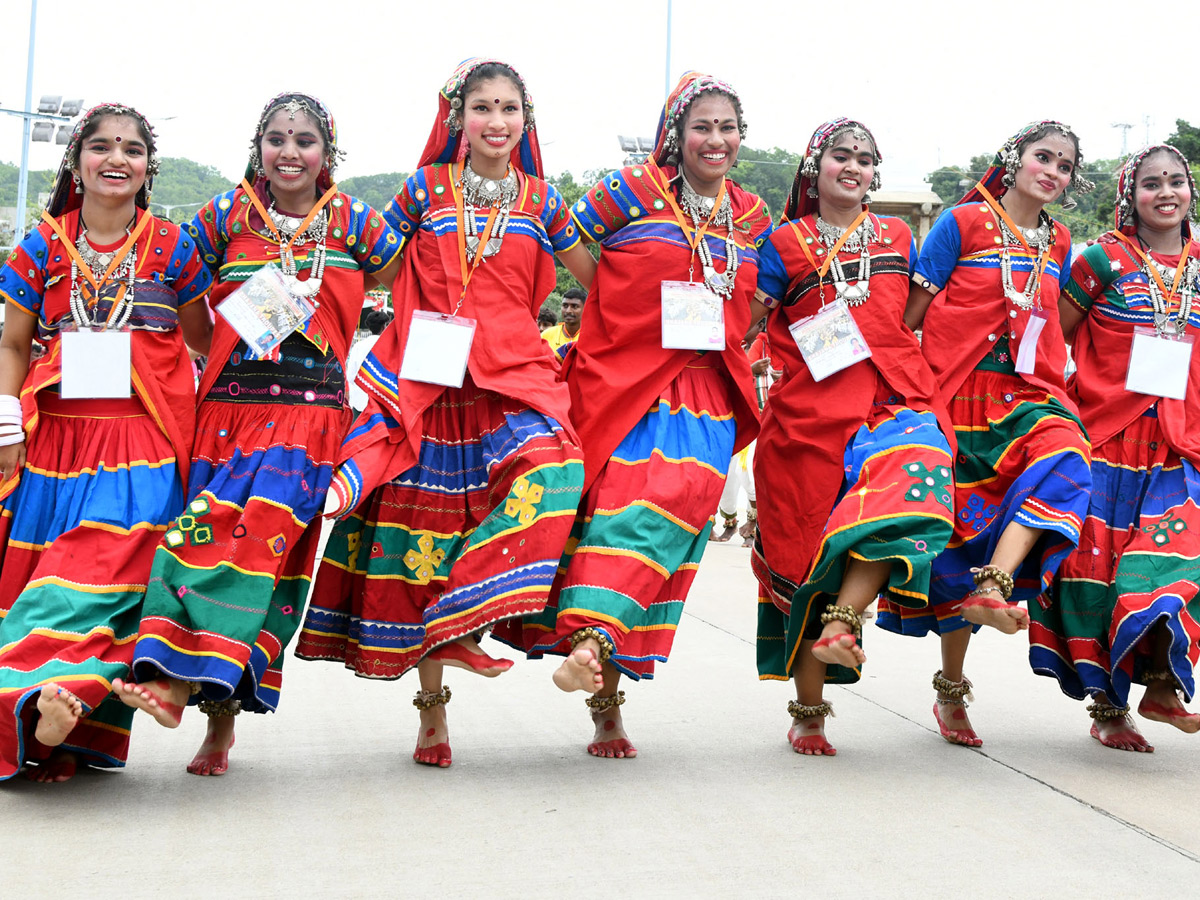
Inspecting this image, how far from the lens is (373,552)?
3873mm

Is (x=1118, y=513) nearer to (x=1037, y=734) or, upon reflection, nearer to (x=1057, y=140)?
(x=1037, y=734)

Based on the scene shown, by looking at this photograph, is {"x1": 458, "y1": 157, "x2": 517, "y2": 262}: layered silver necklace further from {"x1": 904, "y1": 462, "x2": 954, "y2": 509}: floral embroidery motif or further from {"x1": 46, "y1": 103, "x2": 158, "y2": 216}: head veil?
{"x1": 904, "y1": 462, "x2": 954, "y2": 509}: floral embroidery motif

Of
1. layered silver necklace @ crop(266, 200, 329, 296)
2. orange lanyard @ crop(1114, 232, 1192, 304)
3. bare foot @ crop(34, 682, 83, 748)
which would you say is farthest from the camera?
orange lanyard @ crop(1114, 232, 1192, 304)

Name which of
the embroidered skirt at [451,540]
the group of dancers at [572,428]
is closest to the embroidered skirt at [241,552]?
the group of dancers at [572,428]

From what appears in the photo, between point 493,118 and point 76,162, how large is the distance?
1.24m

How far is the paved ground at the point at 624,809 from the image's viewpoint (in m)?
2.82

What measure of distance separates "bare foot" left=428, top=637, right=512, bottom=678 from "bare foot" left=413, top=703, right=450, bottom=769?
28 cm

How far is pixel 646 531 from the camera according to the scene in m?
3.86

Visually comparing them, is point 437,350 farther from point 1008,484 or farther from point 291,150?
point 1008,484

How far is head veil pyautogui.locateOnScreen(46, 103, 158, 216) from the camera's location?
12.6 ft

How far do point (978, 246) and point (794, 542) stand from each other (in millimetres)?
1168

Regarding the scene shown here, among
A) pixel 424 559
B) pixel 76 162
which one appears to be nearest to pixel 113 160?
pixel 76 162

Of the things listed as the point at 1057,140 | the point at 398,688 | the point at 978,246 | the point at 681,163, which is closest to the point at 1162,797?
the point at 978,246

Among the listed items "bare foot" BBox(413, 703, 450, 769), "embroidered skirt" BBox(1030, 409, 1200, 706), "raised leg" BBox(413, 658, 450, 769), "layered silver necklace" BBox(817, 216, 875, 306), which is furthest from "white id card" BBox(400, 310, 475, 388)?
"embroidered skirt" BBox(1030, 409, 1200, 706)
